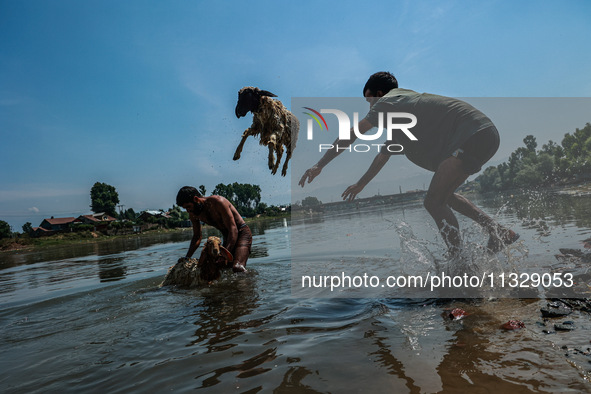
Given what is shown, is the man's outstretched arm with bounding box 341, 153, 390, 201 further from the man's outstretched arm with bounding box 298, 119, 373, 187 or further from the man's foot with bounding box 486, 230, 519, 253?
the man's foot with bounding box 486, 230, 519, 253

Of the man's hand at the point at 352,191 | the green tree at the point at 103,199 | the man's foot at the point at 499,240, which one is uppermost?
the green tree at the point at 103,199

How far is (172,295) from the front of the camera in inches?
210

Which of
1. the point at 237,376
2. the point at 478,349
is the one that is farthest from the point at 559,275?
the point at 237,376

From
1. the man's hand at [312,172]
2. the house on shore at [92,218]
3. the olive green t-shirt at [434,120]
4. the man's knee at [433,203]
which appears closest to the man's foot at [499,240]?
the man's knee at [433,203]

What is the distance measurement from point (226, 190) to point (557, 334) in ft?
349

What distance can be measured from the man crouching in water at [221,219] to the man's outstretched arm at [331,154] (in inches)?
85.0

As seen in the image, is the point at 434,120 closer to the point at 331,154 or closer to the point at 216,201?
the point at 331,154

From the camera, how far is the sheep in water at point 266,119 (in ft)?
18.4

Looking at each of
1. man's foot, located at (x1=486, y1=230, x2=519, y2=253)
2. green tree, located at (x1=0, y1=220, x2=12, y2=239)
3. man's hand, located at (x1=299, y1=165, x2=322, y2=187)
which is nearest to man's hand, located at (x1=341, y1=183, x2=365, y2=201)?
man's hand, located at (x1=299, y1=165, x2=322, y2=187)

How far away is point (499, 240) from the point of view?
4328mm

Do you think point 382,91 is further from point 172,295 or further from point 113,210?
point 113,210

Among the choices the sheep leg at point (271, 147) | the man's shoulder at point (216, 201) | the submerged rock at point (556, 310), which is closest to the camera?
the submerged rock at point (556, 310)

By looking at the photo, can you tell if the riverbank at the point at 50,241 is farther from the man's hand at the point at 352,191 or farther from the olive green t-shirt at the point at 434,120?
the olive green t-shirt at the point at 434,120

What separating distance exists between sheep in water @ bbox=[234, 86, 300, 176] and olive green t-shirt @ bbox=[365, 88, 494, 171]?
1661 millimetres
